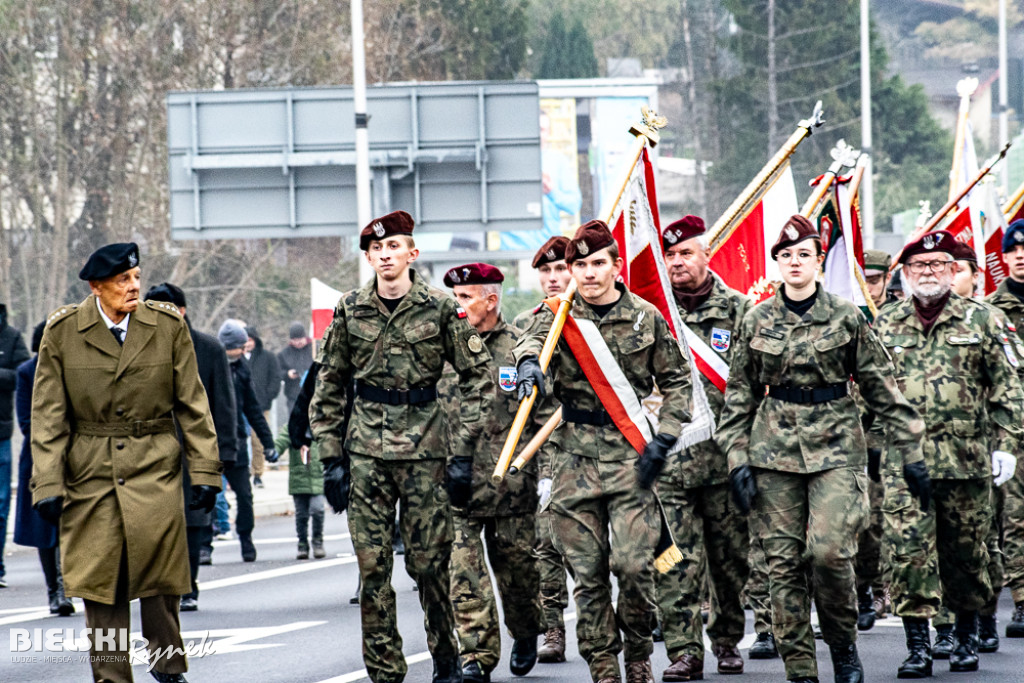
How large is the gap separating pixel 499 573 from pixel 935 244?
9.17ft

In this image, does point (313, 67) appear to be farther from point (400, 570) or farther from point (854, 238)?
point (854, 238)

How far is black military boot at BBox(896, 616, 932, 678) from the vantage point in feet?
28.5

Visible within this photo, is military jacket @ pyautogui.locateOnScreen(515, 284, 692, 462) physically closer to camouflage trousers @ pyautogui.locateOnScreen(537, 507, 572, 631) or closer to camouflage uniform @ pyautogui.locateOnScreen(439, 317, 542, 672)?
camouflage uniform @ pyautogui.locateOnScreen(439, 317, 542, 672)

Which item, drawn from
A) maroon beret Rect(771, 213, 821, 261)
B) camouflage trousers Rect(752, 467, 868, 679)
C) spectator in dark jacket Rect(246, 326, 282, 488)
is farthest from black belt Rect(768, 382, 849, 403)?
spectator in dark jacket Rect(246, 326, 282, 488)

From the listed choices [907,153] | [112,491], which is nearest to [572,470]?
[112,491]

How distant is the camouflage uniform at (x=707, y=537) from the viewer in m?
8.94

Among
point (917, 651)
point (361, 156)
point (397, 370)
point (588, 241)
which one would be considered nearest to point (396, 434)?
point (397, 370)

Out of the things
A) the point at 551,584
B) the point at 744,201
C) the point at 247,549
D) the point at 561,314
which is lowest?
the point at 247,549

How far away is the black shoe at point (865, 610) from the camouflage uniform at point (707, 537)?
1457 mm

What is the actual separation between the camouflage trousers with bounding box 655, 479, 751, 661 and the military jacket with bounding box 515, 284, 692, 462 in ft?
3.31

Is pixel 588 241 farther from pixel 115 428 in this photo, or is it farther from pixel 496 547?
pixel 115 428

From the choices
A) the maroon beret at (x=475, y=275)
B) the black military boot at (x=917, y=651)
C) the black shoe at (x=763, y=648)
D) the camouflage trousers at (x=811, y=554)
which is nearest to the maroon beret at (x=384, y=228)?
the maroon beret at (x=475, y=275)

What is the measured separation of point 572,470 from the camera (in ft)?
27.0

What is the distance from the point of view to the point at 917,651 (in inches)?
344
